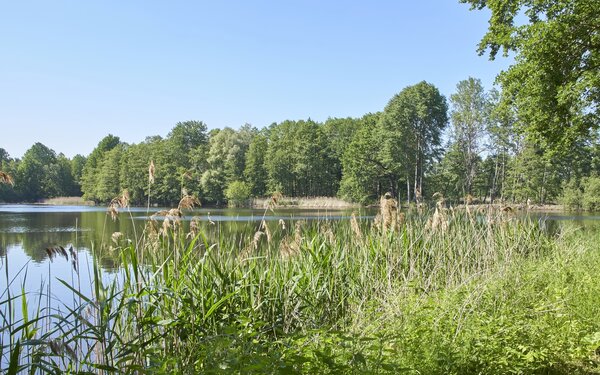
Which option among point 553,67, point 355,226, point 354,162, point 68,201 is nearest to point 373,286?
point 355,226

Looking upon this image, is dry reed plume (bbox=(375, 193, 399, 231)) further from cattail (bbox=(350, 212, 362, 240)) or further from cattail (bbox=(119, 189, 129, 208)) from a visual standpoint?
cattail (bbox=(119, 189, 129, 208))

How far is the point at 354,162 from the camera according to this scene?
5159cm

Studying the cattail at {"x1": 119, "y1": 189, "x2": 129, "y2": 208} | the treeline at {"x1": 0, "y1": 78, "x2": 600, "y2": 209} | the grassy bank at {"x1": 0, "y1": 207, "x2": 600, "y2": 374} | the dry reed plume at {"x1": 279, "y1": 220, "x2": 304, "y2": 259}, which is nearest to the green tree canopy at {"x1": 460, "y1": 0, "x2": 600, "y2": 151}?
the grassy bank at {"x1": 0, "y1": 207, "x2": 600, "y2": 374}

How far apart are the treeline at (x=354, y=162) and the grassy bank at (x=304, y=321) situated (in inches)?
1123

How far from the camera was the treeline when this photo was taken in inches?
1738

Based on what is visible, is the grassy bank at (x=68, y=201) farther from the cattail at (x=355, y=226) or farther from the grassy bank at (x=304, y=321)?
the grassy bank at (x=304, y=321)

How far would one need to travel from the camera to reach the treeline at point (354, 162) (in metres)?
44.2

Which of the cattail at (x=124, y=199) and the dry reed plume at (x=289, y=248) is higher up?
the cattail at (x=124, y=199)

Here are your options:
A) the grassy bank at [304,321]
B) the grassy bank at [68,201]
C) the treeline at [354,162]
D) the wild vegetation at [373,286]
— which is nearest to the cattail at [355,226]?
the wild vegetation at [373,286]

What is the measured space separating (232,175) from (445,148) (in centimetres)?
2825

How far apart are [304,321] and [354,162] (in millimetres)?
47465

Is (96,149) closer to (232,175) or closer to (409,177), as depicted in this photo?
(232,175)

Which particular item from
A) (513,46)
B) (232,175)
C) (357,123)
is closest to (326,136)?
(357,123)

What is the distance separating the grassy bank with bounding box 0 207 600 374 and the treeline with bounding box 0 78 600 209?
28515 mm
